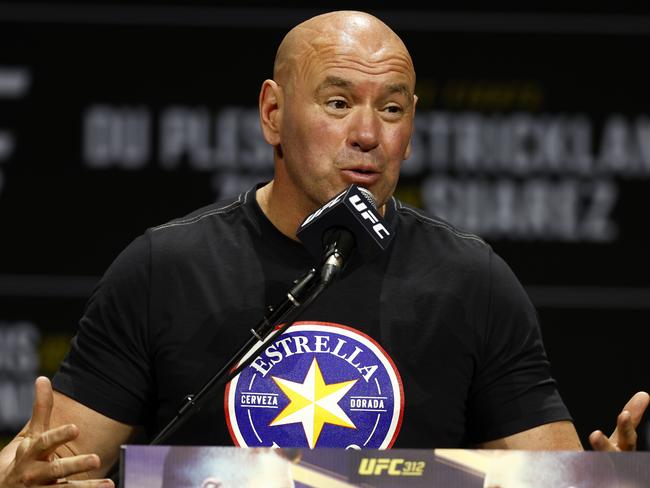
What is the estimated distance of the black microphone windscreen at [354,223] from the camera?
1732mm

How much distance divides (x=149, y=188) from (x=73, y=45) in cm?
43

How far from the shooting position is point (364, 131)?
2.05 metres

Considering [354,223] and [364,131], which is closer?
[354,223]

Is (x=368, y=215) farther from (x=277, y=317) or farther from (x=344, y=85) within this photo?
(x=344, y=85)

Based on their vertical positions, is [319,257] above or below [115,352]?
above

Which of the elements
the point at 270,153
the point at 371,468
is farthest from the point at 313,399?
the point at 270,153

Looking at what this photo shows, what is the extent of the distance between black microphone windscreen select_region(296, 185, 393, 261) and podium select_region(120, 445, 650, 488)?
1.14 feet

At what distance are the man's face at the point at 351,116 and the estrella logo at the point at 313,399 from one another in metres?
0.25

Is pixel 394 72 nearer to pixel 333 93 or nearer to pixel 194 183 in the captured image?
pixel 333 93

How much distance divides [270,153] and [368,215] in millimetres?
1684

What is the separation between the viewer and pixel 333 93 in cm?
209

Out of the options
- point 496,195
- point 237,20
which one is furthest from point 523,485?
point 237,20

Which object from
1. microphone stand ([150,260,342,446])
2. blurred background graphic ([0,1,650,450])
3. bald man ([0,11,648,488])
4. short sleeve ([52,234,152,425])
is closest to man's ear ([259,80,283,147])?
bald man ([0,11,648,488])

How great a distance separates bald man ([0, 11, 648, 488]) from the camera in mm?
2078
